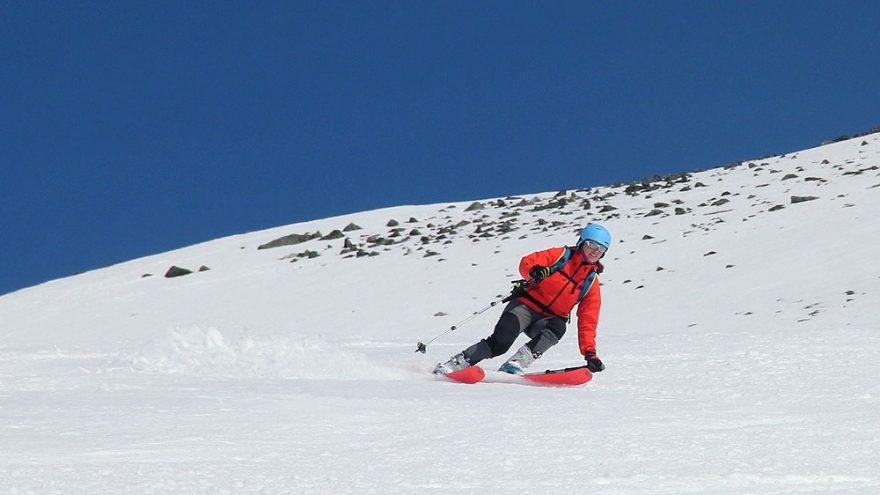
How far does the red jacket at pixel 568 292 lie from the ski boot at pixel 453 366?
77 centimetres

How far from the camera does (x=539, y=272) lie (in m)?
8.34

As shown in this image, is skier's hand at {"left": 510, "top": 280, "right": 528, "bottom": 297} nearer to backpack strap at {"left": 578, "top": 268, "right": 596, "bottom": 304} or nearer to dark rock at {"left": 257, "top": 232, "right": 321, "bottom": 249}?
backpack strap at {"left": 578, "top": 268, "right": 596, "bottom": 304}

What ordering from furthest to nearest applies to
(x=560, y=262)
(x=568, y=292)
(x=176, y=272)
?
1. (x=176, y=272)
2. (x=568, y=292)
3. (x=560, y=262)

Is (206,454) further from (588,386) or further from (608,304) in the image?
(608,304)

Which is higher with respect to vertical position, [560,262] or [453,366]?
[560,262]

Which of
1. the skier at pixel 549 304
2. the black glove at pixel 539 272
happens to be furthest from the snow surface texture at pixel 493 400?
the black glove at pixel 539 272

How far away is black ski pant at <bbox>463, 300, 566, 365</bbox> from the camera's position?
8.51 metres

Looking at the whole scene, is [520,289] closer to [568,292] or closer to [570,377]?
[568,292]

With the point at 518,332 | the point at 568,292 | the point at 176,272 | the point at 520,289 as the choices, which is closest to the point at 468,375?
the point at 518,332

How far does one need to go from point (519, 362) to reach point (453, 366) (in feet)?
1.95

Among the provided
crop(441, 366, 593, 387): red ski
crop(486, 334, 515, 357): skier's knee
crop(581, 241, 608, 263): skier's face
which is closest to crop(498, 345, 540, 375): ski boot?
crop(486, 334, 515, 357): skier's knee

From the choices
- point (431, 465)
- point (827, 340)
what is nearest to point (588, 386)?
point (827, 340)

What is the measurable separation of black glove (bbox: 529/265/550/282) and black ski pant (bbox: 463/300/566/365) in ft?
1.44

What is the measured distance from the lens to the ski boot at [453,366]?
831 centimetres
